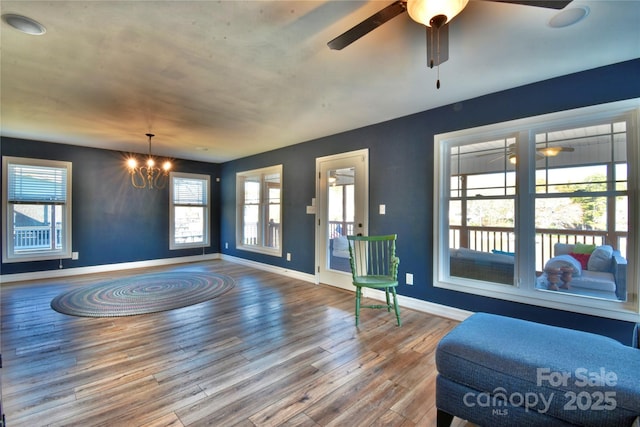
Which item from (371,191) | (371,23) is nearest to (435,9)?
(371,23)

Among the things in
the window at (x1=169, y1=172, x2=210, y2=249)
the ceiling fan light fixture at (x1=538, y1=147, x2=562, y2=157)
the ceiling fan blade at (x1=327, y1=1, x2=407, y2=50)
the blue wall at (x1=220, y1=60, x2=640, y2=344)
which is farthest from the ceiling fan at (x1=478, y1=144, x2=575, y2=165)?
the window at (x1=169, y1=172, x2=210, y2=249)

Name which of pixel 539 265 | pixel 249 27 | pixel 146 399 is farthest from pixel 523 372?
pixel 249 27

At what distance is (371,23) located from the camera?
148cm

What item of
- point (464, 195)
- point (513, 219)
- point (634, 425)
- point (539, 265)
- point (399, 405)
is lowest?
point (399, 405)

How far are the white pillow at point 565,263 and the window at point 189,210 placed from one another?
6.57 meters

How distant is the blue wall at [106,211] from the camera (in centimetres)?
501

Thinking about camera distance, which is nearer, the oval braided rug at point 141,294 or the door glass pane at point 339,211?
the oval braided rug at point 141,294

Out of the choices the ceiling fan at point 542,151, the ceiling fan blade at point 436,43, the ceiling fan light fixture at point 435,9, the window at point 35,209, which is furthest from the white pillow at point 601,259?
the window at point 35,209

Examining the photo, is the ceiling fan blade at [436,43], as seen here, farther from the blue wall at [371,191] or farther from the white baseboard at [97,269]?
the white baseboard at [97,269]

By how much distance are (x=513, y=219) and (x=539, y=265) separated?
1.61 feet

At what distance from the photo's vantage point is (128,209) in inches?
233

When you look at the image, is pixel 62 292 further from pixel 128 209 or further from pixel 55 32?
pixel 55 32

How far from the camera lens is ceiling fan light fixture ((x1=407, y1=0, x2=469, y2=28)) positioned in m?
1.34

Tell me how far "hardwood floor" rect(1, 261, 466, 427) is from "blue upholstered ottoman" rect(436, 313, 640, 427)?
38 centimetres
